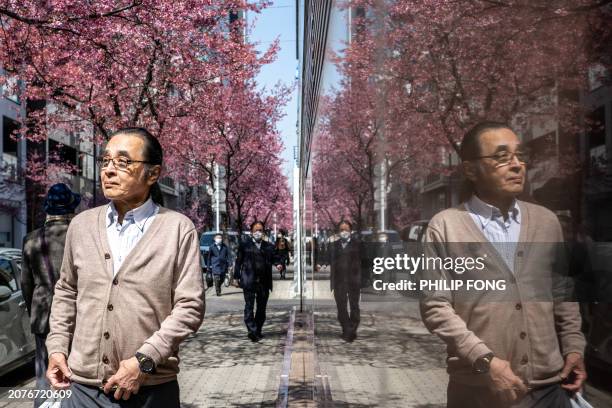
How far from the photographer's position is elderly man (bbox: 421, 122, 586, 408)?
1312mm

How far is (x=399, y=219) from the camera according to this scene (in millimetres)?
1724

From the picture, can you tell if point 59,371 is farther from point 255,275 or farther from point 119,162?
point 255,275

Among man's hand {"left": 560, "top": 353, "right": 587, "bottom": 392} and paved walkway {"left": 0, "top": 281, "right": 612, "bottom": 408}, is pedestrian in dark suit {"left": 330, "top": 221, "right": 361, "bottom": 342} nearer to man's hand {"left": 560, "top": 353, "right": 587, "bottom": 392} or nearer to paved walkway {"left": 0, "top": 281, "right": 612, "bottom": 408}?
paved walkway {"left": 0, "top": 281, "right": 612, "bottom": 408}

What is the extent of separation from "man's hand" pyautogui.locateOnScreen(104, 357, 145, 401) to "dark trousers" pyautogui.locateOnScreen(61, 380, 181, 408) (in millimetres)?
96

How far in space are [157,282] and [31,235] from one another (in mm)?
3182

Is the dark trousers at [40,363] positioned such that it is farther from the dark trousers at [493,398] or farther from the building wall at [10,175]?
the building wall at [10,175]

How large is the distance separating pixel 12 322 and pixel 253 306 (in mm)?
4945

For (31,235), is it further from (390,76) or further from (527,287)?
(527,287)

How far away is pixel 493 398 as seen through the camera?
4.75 ft

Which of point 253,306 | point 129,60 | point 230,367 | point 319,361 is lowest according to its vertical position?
point 230,367

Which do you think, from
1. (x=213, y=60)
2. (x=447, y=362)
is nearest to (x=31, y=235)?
(x=447, y=362)

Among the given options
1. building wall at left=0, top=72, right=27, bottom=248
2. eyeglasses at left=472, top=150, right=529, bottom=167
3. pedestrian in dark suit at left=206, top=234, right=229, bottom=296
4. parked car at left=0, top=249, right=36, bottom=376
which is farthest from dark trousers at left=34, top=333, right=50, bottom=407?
building wall at left=0, top=72, right=27, bottom=248

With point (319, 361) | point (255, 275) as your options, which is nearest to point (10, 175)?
point (255, 275)

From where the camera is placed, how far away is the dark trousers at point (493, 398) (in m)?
1.33
